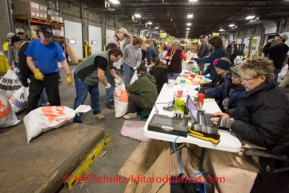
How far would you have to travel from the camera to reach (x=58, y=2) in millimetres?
8109

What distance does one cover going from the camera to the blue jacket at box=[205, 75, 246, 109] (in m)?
1.91

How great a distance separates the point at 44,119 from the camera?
1893 millimetres

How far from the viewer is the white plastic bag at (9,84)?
3.16m

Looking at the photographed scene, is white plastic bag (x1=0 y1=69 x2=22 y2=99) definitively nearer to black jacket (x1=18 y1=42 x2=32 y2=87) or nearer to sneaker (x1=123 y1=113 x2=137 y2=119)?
black jacket (x1=18 y1=42 x2=32 y2=87)

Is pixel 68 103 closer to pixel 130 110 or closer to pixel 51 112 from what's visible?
pixel 130 110

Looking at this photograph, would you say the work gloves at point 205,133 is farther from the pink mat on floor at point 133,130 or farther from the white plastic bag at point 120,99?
the white plastic bag at point 120,99

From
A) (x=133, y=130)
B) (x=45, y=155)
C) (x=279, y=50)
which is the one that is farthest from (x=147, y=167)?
(x=279, y=50)

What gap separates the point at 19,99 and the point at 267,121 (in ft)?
11.4

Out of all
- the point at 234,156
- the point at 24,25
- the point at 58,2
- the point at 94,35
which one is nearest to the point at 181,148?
the point at 234,156

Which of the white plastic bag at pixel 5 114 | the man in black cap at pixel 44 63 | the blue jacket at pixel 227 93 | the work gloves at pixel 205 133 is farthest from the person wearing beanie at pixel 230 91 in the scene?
the white plastic bag at pixel 5 114

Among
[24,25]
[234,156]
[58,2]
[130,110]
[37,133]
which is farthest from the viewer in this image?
[58,2]

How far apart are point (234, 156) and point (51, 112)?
190cm

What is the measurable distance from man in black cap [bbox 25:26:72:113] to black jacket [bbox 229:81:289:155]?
2.45 metres

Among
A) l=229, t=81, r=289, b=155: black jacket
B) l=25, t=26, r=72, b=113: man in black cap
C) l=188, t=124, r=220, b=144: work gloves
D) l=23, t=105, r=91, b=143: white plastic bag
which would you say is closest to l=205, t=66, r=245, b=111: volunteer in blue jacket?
l=229, t=81, r=289, b=155: black jacket
